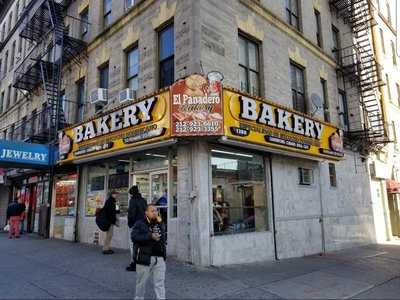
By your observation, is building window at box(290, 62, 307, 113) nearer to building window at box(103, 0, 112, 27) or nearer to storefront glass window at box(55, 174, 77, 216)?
building window at box(103, 0, 112, 27)

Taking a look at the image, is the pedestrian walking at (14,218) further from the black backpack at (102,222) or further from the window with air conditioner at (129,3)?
the window with air conditioner at (129,3)

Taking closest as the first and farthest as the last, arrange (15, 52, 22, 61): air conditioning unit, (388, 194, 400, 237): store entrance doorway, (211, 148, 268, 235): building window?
(211, 148, 268, 235): building window
(388, 194, 400, 237): store entrance doorway
(15, 52, 22, 61): air conditioning unit

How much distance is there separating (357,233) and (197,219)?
9638mm

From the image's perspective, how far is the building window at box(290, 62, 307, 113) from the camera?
43.3ft

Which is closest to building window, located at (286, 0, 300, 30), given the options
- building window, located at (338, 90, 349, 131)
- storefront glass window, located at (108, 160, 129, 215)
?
building window, located at (338, 90, 349, 131)

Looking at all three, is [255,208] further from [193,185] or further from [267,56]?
[267,56]

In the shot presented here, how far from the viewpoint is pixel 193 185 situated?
8742 millimetres

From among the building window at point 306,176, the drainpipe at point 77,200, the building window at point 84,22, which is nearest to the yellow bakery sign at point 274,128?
the building window at point 306,176

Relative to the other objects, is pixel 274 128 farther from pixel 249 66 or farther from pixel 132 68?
pixel 132 68

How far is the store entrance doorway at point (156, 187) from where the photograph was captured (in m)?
Answer: 9.76

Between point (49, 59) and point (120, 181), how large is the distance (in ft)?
29.8

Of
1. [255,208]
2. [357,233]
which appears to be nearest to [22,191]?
[255,208]

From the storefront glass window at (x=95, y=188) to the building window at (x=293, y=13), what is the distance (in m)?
8.92

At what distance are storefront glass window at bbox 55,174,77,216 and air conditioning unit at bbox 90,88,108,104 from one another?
323 centimetres
